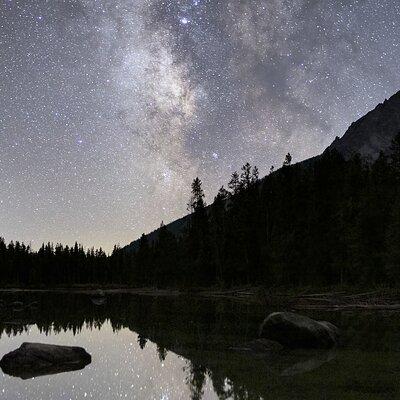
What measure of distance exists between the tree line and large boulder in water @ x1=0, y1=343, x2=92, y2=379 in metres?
34.0

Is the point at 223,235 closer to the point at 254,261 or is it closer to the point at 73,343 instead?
the point at 254,261

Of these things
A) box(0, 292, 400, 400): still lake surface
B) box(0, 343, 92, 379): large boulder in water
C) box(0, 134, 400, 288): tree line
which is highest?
box(0, 134, 400, 288): tree line

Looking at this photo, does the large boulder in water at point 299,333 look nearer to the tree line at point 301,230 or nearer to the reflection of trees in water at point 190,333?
the reflection of trees in water at point 190,333

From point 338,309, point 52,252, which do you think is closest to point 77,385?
point 338,309

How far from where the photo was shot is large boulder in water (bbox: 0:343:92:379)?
11945mm

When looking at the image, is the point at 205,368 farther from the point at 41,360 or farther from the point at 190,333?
the point at 190,333

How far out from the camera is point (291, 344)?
52.9 ft

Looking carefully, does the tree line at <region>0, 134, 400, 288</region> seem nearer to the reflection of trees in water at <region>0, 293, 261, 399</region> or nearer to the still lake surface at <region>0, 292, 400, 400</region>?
the reflection of trees in water at <region>0, 293, 261, 399</region>

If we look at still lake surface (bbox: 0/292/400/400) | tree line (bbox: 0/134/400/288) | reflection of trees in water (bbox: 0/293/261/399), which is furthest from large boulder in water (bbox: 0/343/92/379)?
tree line (bbox: 0/134/400/288)

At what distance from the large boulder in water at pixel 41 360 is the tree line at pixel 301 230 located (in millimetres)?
33990

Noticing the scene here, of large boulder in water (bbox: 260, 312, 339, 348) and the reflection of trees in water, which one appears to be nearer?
the reflection of trees in water

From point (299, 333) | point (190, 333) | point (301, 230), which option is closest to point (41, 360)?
point (190, 333)

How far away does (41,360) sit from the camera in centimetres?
1259

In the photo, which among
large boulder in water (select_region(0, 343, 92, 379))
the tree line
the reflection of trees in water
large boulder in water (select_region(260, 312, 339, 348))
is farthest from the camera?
the tree line
